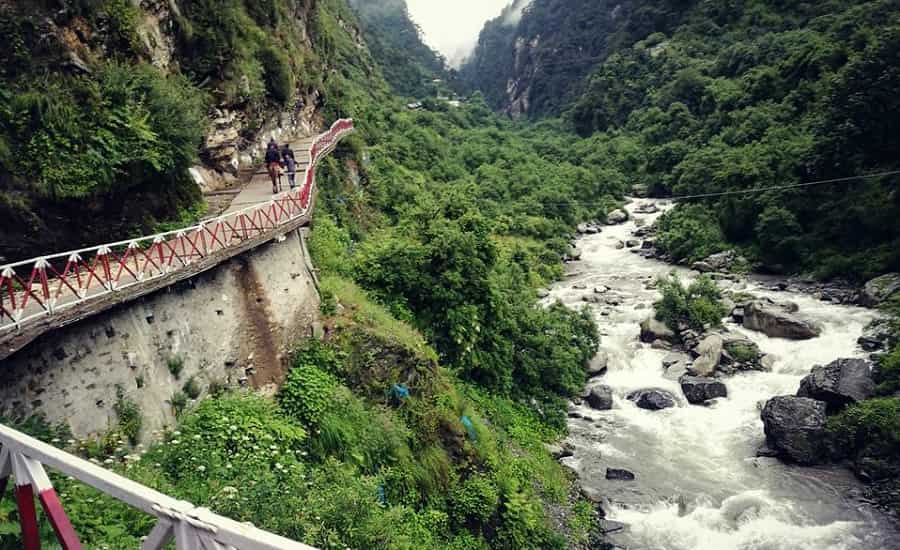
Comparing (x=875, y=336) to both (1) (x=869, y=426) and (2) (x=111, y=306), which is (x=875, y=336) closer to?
(1) (x=869, y=426)

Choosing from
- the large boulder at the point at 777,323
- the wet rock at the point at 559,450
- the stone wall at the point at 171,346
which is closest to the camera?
the stone wall at the point at 171,346

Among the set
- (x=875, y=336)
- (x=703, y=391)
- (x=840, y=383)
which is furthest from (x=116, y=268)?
(x=875, y=336)

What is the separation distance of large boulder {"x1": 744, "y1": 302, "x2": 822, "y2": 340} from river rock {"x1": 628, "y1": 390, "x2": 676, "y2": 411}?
6.50 meters

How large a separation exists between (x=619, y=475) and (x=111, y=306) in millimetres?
15021

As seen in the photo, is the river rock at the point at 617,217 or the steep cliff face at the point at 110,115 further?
the river rock at the point at 617,217

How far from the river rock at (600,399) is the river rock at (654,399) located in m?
0.93

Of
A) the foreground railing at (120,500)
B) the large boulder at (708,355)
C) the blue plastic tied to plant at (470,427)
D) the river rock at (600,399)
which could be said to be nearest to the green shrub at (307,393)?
the blue plastic tied to plant at (470,427)

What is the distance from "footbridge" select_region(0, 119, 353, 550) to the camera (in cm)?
Answer: 259

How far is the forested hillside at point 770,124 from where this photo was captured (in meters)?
28.0

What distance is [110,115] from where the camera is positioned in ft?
36.1

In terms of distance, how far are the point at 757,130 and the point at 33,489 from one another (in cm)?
5008

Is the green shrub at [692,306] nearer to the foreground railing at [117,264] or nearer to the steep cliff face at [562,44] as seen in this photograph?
the foreground railing at [117,264]

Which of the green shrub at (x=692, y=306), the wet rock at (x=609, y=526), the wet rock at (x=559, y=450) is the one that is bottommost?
the wet rock at (x=609, y=526)

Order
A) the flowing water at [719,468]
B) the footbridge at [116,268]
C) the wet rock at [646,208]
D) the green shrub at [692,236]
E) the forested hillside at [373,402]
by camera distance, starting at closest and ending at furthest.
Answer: the footbridge at [116,268] < the forested hillside at [373,402] < the flowing water at [719,468] < the green shrub at [692,236] < the wet rock at [646,208]
